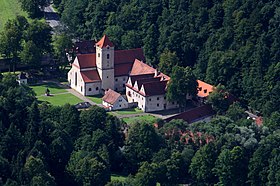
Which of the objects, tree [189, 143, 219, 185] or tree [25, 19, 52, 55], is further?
tree [25, 19, 52, 55]

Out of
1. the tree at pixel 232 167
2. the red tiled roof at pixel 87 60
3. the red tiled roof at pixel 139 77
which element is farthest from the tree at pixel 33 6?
the tree at pixel 232 167

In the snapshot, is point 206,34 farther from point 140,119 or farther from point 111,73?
point 140,119

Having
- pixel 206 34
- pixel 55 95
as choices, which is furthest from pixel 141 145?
pixel 206 34

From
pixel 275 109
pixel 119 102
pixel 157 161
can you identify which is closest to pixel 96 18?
pixel 119 102

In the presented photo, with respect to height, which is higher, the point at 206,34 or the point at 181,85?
the point at 206,34

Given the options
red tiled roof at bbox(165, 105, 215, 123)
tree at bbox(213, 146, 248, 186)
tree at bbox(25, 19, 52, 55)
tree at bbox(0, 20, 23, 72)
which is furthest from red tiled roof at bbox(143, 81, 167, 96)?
tree at bbox(213, 146, 248, 186)

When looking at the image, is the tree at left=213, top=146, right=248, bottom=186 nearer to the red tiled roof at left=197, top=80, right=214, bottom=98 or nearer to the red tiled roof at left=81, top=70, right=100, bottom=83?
the red tiled roof at left=197, top=80, right=214, bottom=98
